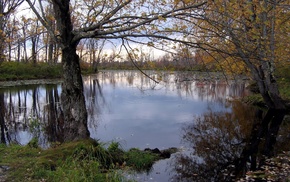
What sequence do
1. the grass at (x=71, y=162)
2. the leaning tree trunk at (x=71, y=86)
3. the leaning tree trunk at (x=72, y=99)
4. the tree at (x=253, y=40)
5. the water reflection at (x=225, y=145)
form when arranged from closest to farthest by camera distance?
Result: the grass at (x=71, y=162) < the tree at (x=253, y=40) < the leaning tree trunk at (x=71, y=86) < the leaning tree trunk at (x=72, y=99) < the water reflection at (x=225, y=145)

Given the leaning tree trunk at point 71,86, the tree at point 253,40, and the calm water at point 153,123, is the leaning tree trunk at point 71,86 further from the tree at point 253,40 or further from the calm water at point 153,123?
the tree at point 253,40

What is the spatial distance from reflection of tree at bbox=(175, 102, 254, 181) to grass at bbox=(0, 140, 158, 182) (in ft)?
4.10

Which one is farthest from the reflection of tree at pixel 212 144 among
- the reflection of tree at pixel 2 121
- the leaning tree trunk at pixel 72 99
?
the reflection of tree at pixel 2 121

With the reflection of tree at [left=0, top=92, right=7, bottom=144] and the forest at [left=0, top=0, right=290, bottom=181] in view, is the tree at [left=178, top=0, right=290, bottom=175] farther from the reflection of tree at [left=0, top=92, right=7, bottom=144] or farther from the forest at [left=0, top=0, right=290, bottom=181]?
the reflection of tree at [left=0, top=92, right=7, bottom=144]

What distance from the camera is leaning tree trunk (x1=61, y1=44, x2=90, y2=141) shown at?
782cm

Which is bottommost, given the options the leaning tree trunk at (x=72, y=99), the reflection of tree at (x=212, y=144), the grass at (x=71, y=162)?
the reflection of tree at (x=212, y=144)

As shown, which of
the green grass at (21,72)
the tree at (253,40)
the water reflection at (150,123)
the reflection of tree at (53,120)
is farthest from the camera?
the green grass at (21,72)

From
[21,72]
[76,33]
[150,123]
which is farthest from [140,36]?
[21,72]

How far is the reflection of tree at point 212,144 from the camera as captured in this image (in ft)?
26.0

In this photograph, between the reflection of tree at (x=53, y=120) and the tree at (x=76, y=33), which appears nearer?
the tree at (x=76, y=33)

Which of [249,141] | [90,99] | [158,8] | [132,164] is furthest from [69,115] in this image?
[90,99]

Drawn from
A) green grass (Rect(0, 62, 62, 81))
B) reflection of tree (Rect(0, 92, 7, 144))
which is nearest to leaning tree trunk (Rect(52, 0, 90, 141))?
reflection of tree (Rect(0, 92, 7, 144))

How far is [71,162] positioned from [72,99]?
210 cm

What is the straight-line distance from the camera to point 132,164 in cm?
805
